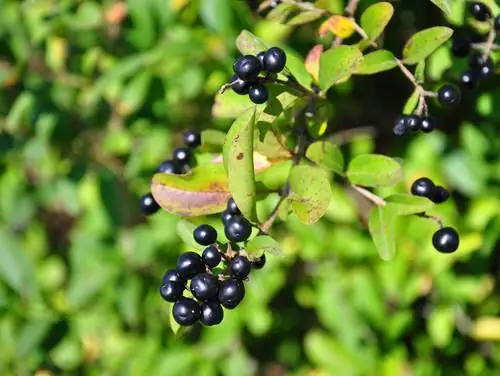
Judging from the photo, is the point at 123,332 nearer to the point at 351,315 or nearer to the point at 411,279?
the point at 351,315

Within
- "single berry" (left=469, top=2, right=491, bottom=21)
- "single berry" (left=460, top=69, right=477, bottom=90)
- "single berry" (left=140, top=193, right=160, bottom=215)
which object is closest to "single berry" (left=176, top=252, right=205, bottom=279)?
"single berry" (left=140, top=193, right=160, bottom=215)

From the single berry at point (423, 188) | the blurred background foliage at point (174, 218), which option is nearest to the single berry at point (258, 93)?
the single berry at point (423, 188)

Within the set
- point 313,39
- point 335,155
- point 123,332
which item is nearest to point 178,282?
point 335,155

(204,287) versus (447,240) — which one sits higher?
(204,287)

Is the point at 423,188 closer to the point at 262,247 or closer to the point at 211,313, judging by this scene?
the point at 262,247

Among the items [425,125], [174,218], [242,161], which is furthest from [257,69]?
[174,218]

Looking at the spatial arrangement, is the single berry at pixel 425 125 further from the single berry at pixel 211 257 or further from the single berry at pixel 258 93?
the single berry at pixel 211 257
